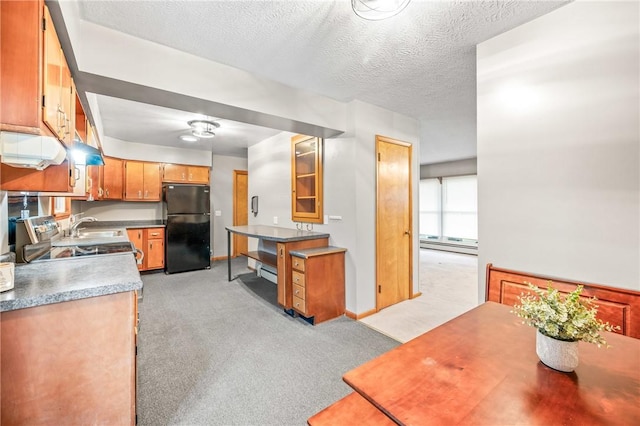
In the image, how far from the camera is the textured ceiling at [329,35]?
172 cm

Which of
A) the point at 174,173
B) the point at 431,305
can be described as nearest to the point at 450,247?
the point at 431,305

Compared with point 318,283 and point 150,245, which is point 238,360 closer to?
point 318,283

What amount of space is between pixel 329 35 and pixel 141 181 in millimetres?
4929

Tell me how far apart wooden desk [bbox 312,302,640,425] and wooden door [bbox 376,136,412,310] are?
2.30 m

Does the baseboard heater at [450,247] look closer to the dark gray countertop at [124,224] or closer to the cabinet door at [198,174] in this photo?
the cabinet door at [198,174]

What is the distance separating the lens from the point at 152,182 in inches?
213

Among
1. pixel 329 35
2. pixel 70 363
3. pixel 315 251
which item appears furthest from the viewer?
pixel 315 251

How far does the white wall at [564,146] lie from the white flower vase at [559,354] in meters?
1.02

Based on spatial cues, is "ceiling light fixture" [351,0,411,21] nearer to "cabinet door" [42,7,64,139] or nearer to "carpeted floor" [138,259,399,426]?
"cabinet door" [42,7,64,139]

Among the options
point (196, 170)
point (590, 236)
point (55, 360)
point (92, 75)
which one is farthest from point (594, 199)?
point (196, 170)

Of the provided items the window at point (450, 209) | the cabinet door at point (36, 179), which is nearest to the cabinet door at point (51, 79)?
the cabinet door at point (36, 179)

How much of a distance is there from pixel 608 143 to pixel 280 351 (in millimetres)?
2770

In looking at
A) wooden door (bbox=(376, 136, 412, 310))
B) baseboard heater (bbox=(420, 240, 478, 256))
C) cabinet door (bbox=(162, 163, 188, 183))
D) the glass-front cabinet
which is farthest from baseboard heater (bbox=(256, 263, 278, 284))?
baseboard heater (bbox=(420, 240, 478, 256))

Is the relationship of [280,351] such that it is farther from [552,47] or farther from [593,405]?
[552,47]
